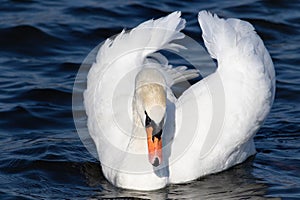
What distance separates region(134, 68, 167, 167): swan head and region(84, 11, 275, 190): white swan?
0.65 ft

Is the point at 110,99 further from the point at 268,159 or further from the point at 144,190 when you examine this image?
the point at 268,159

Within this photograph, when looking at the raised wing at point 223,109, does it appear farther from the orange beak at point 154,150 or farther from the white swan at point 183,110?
the orange beak at point 154,150

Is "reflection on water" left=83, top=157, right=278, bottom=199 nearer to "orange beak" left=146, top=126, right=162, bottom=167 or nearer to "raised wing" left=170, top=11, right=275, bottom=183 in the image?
"raised wing" left=170, top=11, right=275, bottom=183

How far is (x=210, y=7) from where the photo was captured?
14492 mm

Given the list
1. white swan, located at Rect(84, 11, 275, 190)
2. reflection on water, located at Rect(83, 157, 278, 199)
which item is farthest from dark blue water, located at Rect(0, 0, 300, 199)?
white swan, located at Rect(84, 11, 275, 190)

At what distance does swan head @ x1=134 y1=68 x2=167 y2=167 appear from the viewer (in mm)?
7340

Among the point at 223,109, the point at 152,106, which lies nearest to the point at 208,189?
the point at 223,109

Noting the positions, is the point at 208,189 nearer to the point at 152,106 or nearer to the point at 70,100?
the point at 152,106

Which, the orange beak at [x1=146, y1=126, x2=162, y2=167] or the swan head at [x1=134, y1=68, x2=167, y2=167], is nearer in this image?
the swan head at [x1=134, y1=68, x2=167, y2=167]

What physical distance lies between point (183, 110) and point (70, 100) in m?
2.86

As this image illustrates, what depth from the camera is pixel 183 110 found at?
8.55m

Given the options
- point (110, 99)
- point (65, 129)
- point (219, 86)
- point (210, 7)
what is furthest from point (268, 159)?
point (210, 7)

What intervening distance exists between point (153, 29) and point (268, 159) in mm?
1732

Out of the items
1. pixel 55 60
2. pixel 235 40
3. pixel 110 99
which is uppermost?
pixel 235 40
